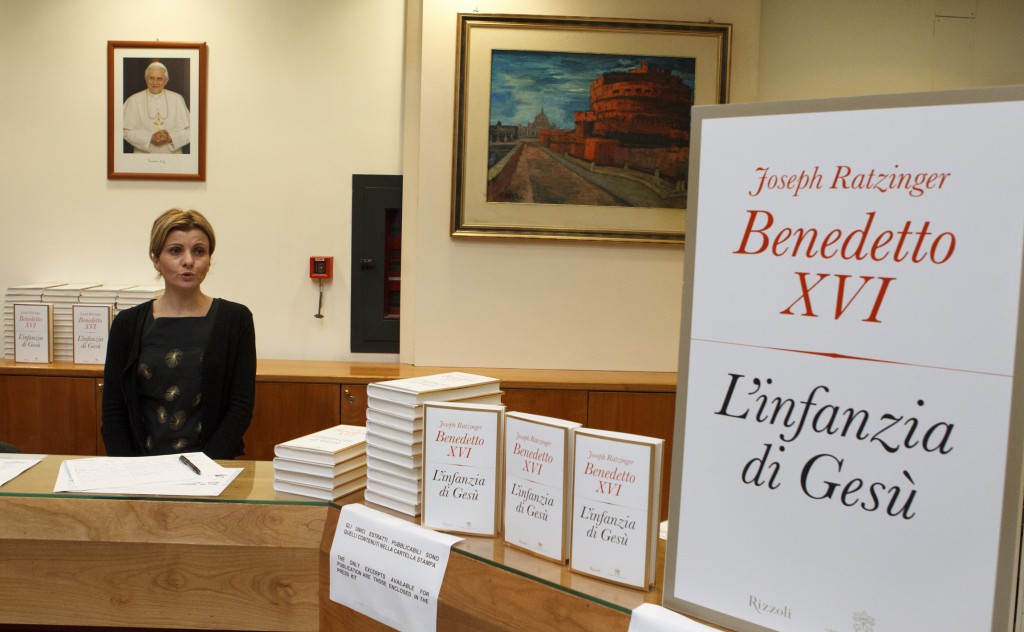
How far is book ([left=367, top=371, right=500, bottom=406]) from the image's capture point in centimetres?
155

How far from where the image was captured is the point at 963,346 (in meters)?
0.92

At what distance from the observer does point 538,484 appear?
4.51 ft

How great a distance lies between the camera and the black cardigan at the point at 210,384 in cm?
273

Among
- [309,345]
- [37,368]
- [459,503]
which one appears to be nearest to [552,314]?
[309,345]

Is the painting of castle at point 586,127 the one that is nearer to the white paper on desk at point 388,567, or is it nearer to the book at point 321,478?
the book at point 321,478

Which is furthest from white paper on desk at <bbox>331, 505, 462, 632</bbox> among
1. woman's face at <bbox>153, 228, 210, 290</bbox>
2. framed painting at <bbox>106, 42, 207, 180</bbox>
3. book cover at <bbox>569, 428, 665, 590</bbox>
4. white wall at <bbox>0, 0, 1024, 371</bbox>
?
framed painting at <bbox>106, 42, 207, 180</bbox>

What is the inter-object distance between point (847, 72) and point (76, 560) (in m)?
4.03

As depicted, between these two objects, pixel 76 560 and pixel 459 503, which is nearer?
pixel 459 503

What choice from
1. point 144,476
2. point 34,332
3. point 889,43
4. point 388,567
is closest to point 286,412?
point 34,332

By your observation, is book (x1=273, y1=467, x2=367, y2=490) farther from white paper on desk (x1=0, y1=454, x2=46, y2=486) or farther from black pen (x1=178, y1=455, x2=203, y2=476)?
white paper on desk (x1=0, y1=454, x2=46, y2=486)

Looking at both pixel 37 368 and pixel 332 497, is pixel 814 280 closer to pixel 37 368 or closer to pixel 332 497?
pixel 332 497

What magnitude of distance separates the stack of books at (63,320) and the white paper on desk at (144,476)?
2.14 meters

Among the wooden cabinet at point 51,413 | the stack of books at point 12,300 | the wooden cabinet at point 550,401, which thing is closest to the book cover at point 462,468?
the wooden cabinet at point 550,401

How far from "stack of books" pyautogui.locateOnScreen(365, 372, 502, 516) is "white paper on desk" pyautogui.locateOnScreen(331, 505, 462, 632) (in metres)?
0.04
